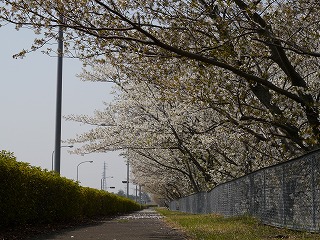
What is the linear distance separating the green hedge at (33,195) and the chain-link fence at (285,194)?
5.79m

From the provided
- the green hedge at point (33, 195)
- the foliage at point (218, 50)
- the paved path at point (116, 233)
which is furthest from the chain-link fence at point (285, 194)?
the green hedge at point (33, 195)

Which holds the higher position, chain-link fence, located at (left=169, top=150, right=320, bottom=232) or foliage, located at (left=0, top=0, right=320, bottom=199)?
foliage, located at (left=0, top=0, right=320, bottom=199)

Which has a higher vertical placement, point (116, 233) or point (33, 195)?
point (33, 195)

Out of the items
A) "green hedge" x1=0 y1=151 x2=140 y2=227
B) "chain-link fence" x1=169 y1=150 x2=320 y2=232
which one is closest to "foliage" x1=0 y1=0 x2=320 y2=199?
"chain-link fence" x1=169 y1=150 x2=320 y2=232

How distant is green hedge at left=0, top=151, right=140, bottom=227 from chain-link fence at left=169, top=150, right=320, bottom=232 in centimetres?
579

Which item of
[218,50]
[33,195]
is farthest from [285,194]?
[33,195]

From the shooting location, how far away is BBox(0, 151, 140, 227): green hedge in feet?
36.5

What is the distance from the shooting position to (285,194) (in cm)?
1173

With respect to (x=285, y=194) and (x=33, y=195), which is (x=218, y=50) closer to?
(x=285, y=194)

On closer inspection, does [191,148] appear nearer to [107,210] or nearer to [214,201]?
[214,201]

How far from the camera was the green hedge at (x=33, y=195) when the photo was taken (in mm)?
11133

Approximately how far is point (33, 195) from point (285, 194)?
20.1 ft

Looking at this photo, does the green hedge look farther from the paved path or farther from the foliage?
the foliage

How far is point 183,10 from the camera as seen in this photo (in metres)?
9.90
